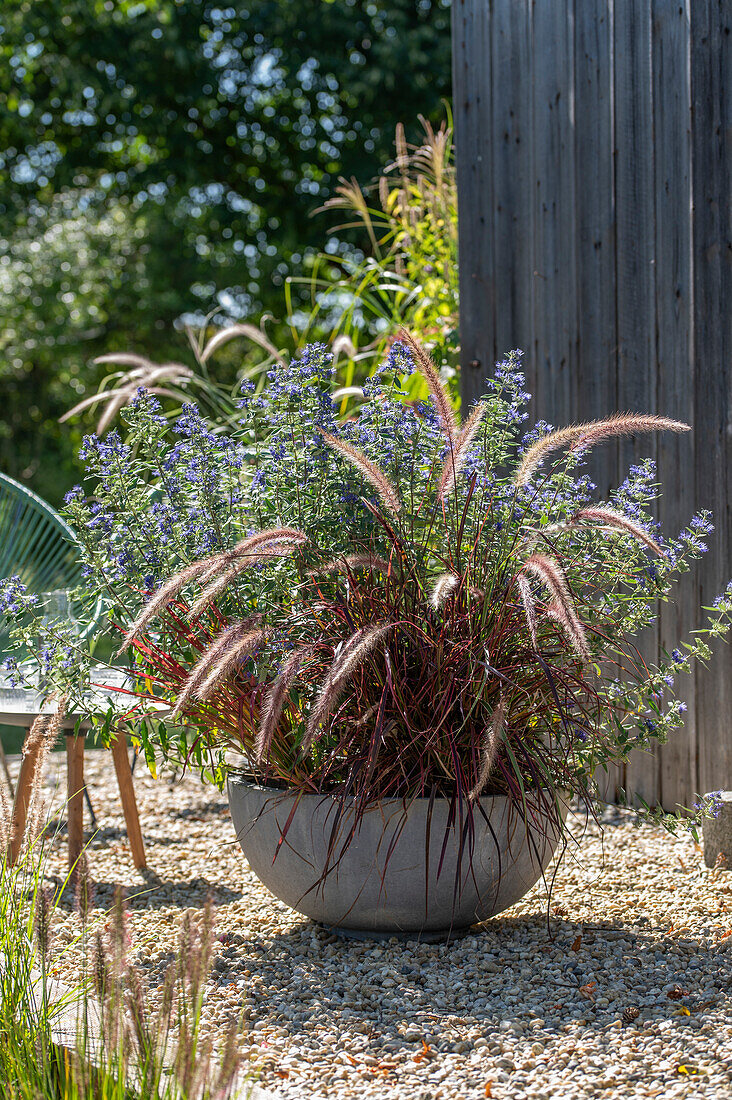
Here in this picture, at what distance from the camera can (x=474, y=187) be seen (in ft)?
10.7

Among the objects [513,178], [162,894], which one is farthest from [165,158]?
[162,894]

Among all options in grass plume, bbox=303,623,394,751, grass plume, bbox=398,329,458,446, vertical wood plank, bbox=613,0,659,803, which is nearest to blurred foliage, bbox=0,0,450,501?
vertical wood plank, bbox=613,0,659,803

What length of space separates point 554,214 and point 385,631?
1750 millimetres

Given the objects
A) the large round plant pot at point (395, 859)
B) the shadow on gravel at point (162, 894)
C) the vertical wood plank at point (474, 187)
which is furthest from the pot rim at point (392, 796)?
the vertical wood plank at point (474, 187)

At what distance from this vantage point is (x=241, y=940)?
2.03 m

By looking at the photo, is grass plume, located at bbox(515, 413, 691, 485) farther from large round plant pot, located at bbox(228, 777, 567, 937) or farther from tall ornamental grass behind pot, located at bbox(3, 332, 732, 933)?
large round plant pot, located at bbox(228, 777, 567, 937)

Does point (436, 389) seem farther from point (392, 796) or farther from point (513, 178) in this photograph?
point (513, 178)

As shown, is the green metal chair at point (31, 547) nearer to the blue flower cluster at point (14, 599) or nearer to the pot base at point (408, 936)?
the blue flower cluster at point (14, 599)

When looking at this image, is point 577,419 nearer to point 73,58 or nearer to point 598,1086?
point 598,1086

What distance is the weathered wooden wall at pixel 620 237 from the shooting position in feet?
8.48

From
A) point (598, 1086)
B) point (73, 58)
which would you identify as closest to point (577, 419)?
point (598, 1086)

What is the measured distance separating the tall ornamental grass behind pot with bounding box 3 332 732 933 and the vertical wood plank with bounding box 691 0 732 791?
0.52 m

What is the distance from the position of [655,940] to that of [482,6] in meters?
2.71

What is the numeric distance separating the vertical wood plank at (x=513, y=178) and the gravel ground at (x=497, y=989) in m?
1.52
